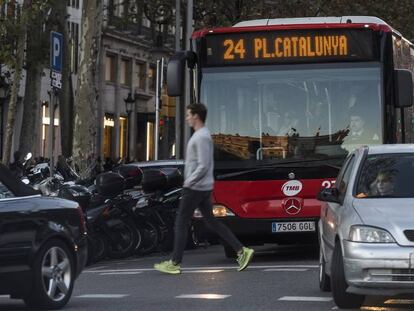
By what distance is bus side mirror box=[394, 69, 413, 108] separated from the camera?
1532 centimetres

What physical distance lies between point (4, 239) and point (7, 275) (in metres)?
0.31

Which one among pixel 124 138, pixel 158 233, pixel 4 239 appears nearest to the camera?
pixel 4 239

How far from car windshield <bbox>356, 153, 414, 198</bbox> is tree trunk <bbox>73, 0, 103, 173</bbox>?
16932 mm

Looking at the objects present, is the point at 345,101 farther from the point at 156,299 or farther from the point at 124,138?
the point at 124,138

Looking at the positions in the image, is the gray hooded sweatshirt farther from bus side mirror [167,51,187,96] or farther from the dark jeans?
bus side mirror [167,51,187,96]

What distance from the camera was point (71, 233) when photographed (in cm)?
1110

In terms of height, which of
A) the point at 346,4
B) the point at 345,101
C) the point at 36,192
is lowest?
the point at 36,192

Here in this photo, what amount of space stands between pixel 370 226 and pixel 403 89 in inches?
225

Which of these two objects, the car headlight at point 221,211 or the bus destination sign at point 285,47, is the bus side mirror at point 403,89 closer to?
the bus destination sign at point 285,47

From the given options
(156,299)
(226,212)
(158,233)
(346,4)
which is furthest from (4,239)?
(346,4)

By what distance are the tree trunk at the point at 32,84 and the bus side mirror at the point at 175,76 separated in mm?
24948

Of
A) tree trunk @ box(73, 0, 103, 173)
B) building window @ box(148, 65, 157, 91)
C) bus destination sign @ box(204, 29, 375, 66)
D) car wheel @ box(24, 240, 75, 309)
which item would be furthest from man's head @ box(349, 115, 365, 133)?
building window @ box(148, 65, 157, 91)

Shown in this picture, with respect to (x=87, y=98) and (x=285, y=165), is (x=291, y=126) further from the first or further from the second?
(x=87, y=98)

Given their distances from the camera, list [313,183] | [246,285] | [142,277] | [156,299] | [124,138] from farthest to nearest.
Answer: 1. [124,138]
2. [313,183]
3. [142,277]
4. [246,285]
5. [156,299]
